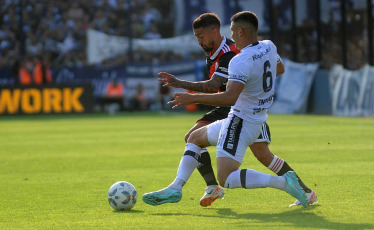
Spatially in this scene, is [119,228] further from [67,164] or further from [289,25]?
[289,25]

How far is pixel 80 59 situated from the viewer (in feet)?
108

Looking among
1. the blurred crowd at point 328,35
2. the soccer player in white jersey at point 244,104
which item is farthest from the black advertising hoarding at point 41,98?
the soccer player in white jersey at point 244,104

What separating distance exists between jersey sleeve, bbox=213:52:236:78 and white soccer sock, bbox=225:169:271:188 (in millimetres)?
1059

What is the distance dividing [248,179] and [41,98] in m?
24.4

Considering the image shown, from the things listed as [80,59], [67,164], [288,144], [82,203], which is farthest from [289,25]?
[82,203]

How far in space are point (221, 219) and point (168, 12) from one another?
26.3 m

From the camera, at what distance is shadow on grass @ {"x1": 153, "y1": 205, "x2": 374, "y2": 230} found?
6.09 metres

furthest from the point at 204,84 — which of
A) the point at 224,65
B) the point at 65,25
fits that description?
the point at 65,25

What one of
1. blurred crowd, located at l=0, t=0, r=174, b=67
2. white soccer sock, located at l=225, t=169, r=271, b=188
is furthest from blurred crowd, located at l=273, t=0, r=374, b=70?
white soccer sock, located at l=225, t=169, r=271, b=188

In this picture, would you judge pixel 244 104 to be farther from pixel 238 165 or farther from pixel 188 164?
pixel 188 164

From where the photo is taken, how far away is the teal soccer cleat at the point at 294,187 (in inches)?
269

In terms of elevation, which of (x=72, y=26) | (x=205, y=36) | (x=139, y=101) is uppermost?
(x=72, y=26)

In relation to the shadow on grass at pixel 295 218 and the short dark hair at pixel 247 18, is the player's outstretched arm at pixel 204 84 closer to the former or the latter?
the short dark hair at pixel 247 18

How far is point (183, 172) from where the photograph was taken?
7.41m
